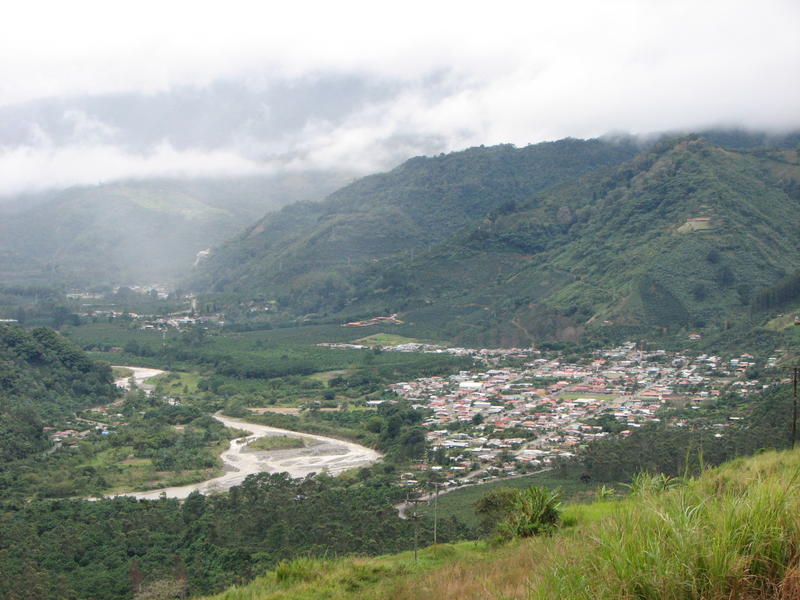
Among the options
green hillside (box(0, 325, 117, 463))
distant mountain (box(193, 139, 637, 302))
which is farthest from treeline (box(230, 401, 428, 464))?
distant mountain (box(193, 139, 637, 302))

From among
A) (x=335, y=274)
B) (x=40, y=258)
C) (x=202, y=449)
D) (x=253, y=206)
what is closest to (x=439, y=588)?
(x=202, y=449)

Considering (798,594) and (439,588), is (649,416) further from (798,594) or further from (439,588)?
(798,594)

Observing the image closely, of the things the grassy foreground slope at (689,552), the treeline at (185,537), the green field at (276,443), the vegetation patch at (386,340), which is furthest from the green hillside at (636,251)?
the grassy foreground slope at (689,552)

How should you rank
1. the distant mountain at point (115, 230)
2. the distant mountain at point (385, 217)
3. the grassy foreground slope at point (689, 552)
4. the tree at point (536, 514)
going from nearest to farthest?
the grassy foreground slope at point (689, 552)
the tree at point (536, 514)
the distant mountain at point (385, 217)
the distant mountain at point (115, 230)

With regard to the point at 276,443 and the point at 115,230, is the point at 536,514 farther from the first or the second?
the point at 115,230

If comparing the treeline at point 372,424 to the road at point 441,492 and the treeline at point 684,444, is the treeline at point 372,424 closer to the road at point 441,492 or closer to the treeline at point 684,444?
the road at point 441,492

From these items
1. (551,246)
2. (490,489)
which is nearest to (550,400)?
(490,489)
